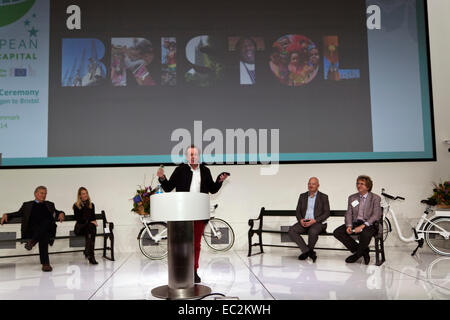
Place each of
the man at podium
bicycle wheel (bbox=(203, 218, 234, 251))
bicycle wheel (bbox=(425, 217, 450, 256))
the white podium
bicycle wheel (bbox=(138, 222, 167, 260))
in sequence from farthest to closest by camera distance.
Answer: bicycle wheel (bbox=(203, 218, 234, 251))
bicycle wheel (bbox=(138, 222, 167, 260))
bicycle wheel (bbox=(425, 217, 450, 256))
the man at podium
the white podium

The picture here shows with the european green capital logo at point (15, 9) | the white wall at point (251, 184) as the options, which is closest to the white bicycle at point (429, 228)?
the white wall at point (251, 184)

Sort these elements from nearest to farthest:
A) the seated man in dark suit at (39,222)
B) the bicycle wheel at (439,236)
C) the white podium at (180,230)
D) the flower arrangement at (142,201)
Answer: the white podium at (180,230) → the seated man in dark suit at (39,222) → the bicycle wheel at (439,236) → the flower arrangement at (142,201)

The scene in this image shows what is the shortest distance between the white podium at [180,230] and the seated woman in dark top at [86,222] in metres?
2.35

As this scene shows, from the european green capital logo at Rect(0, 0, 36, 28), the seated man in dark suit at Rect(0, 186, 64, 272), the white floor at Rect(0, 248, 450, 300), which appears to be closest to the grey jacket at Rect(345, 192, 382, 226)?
the white floor at Rect(0, 248, 450, 300)

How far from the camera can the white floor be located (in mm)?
3266

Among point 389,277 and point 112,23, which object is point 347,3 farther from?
point 389,277

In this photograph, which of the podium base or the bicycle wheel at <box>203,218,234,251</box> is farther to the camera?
the bicycle wheel at <box>203,218,234,251</box>

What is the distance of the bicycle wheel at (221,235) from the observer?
20.0ft

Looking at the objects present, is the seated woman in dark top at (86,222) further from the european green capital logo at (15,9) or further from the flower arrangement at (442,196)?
the flower arrangement at (442,196)

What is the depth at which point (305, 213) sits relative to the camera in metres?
5.41

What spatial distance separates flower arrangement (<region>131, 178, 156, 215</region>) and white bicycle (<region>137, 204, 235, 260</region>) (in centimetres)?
11

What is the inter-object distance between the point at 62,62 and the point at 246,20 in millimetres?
3146

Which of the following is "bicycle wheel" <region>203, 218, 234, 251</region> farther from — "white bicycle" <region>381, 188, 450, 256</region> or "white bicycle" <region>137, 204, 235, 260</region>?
"white bicycle" <region>381, 188, 450, 256</region>
